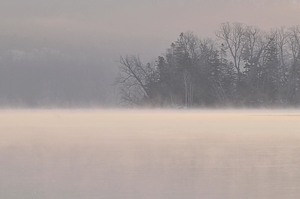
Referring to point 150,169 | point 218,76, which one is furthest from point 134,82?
point 150,169

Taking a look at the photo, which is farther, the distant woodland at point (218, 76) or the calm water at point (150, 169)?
the distant woodland at point (218, 76)

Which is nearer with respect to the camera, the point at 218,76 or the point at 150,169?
the point at 150,169

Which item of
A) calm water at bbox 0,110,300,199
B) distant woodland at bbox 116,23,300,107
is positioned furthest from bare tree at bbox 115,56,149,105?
calm water at bbox 0,110,300,199

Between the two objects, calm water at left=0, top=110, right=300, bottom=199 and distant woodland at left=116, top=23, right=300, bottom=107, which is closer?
calm water at left=0, top=110, right=300, bottom=199

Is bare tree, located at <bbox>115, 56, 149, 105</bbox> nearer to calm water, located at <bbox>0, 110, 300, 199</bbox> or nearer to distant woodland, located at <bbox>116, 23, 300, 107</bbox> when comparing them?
distant woodland, located at <bbox>116, 23, 300, 107</bbox>

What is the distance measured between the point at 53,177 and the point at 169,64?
5232 cm

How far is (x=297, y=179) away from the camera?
929cm

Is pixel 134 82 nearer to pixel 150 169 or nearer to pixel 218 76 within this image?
pixel 218 76

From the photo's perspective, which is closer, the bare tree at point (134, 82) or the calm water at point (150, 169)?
the calm water at point (150, 169)

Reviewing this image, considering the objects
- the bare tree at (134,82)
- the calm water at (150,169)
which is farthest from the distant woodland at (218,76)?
the calm water at (150,169)

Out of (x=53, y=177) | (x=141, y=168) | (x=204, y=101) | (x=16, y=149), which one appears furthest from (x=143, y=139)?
(x=204, y=101)

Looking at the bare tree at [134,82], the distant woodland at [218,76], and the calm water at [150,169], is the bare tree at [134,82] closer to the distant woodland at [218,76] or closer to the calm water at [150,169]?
the distant woodland at [218,76]

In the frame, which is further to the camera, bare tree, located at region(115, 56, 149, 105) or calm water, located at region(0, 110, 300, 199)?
bare tree, located at region(115, 56, 149, 105)

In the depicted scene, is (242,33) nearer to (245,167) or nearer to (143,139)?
(143,139)
